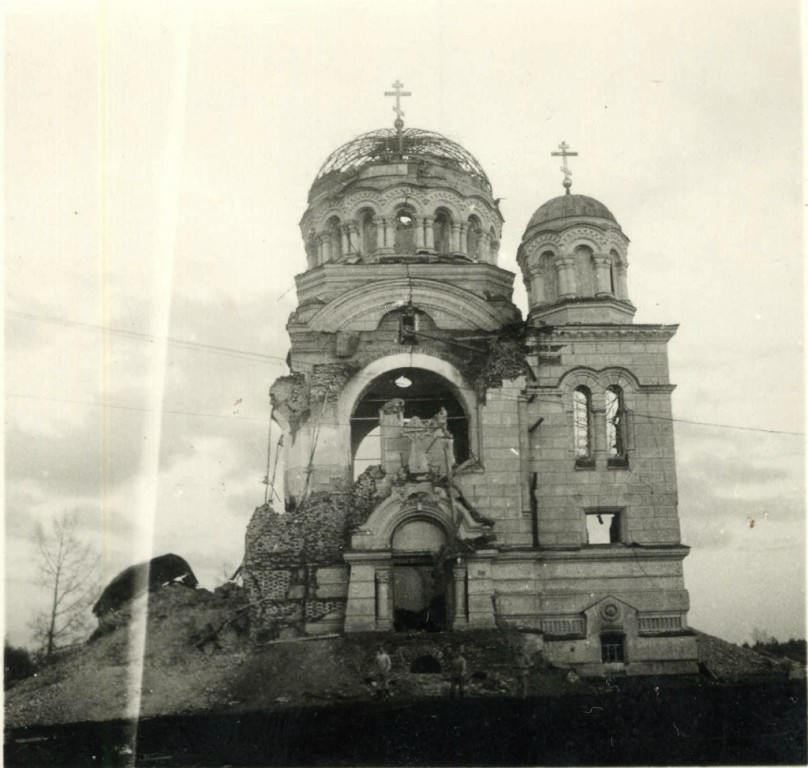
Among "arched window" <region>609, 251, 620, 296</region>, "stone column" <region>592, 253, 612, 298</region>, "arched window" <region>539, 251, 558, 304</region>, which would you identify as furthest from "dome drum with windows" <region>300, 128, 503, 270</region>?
"arched window" <region>609, 251, 620, 296</region>

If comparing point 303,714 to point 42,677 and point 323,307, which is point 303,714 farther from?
point 323,307

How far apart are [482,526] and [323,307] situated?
276 inches

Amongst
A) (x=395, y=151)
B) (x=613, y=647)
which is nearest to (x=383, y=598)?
(x=613, y=647)

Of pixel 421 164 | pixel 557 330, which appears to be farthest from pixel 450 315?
pixel 421 164

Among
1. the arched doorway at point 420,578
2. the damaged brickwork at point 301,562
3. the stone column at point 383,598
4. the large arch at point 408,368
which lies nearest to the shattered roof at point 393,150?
the large arch at point 408,368

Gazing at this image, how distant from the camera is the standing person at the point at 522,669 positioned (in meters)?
20.6

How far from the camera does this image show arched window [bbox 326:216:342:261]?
29.2m

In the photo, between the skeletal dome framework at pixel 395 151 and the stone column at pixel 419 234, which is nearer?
the stone column at pixel 419 234

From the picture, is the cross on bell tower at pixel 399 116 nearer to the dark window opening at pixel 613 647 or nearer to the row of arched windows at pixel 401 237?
the row of arched windows at pixel 401 237

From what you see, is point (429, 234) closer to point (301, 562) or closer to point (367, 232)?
point (367, 232)

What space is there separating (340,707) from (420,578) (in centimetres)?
505

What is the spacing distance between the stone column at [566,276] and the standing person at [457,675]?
10549mm

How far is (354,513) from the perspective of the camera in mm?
23484

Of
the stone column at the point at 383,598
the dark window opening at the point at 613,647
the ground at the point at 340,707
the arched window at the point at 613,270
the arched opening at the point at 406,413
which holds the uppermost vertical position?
the arched window at the point at 613,270
